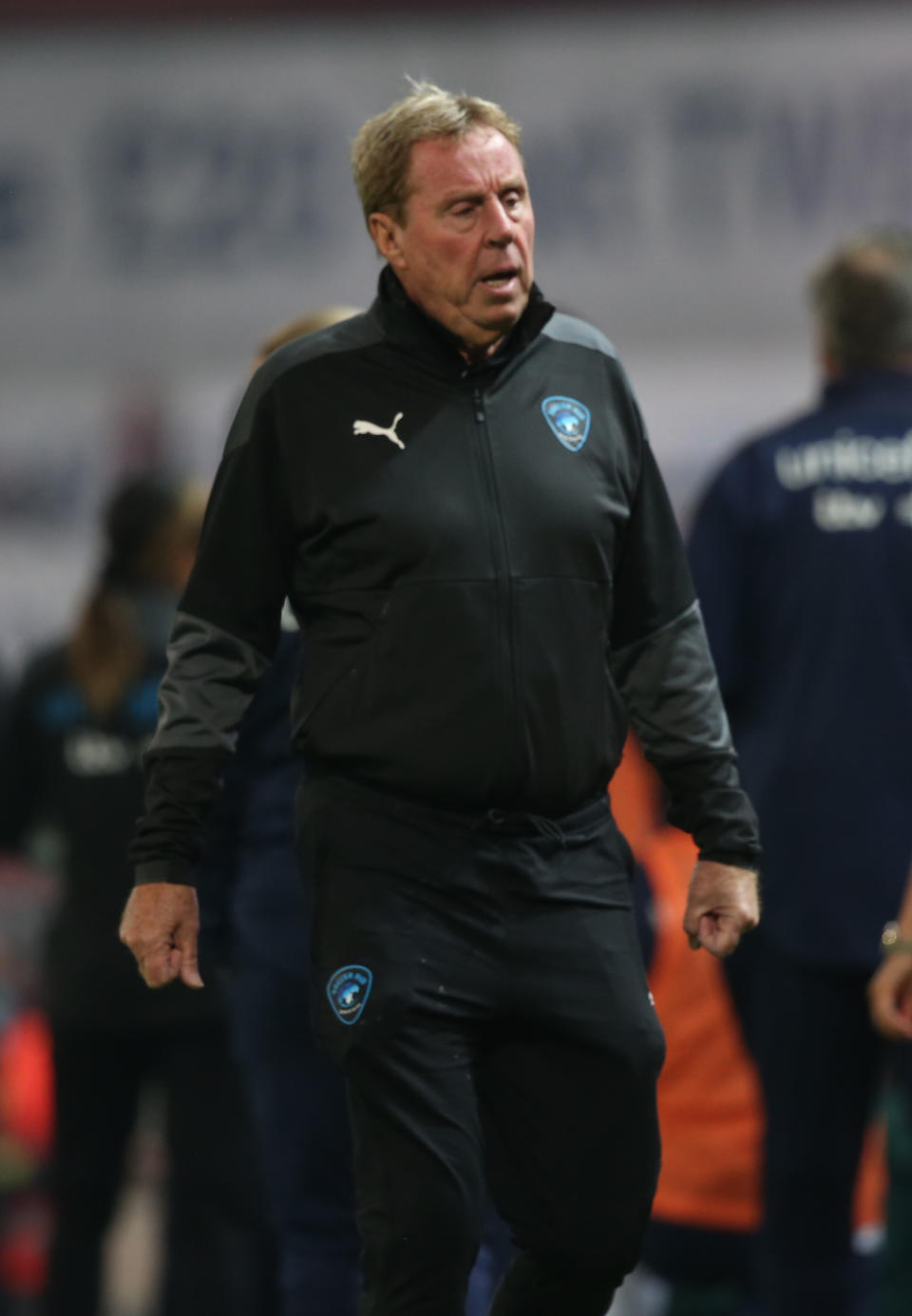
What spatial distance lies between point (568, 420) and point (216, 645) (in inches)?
19.1

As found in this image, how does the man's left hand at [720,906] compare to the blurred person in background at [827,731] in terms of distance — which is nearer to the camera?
the man's left hand at [720,906]

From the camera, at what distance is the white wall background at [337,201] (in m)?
7.81

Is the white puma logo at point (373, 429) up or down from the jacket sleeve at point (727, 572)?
up

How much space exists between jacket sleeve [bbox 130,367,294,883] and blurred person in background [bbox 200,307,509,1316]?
692 mm

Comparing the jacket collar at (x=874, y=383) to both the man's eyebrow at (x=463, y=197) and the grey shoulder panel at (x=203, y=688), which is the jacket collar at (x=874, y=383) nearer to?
the man's eyebrow at (x=463, y=197)

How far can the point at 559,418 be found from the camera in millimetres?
2705

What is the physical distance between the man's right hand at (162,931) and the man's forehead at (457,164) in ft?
2.79

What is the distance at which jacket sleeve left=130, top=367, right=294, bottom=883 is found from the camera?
2.65m

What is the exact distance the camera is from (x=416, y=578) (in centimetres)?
260

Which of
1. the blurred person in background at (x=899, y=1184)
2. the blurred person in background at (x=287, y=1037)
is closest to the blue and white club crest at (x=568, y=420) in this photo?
the blurred person in background at (x=287, y=1037)

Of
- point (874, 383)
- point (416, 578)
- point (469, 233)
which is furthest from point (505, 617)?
point (874, 383)

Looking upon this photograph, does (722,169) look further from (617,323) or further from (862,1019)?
(862,1019)

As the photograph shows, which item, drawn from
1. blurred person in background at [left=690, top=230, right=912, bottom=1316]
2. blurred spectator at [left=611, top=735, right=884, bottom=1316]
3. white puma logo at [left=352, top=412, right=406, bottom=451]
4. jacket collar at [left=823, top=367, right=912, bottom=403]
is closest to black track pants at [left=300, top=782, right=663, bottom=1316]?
white puma logo at [left=352, top=412, right=406, bottom=451]

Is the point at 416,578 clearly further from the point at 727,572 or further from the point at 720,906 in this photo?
the point at 727,572
